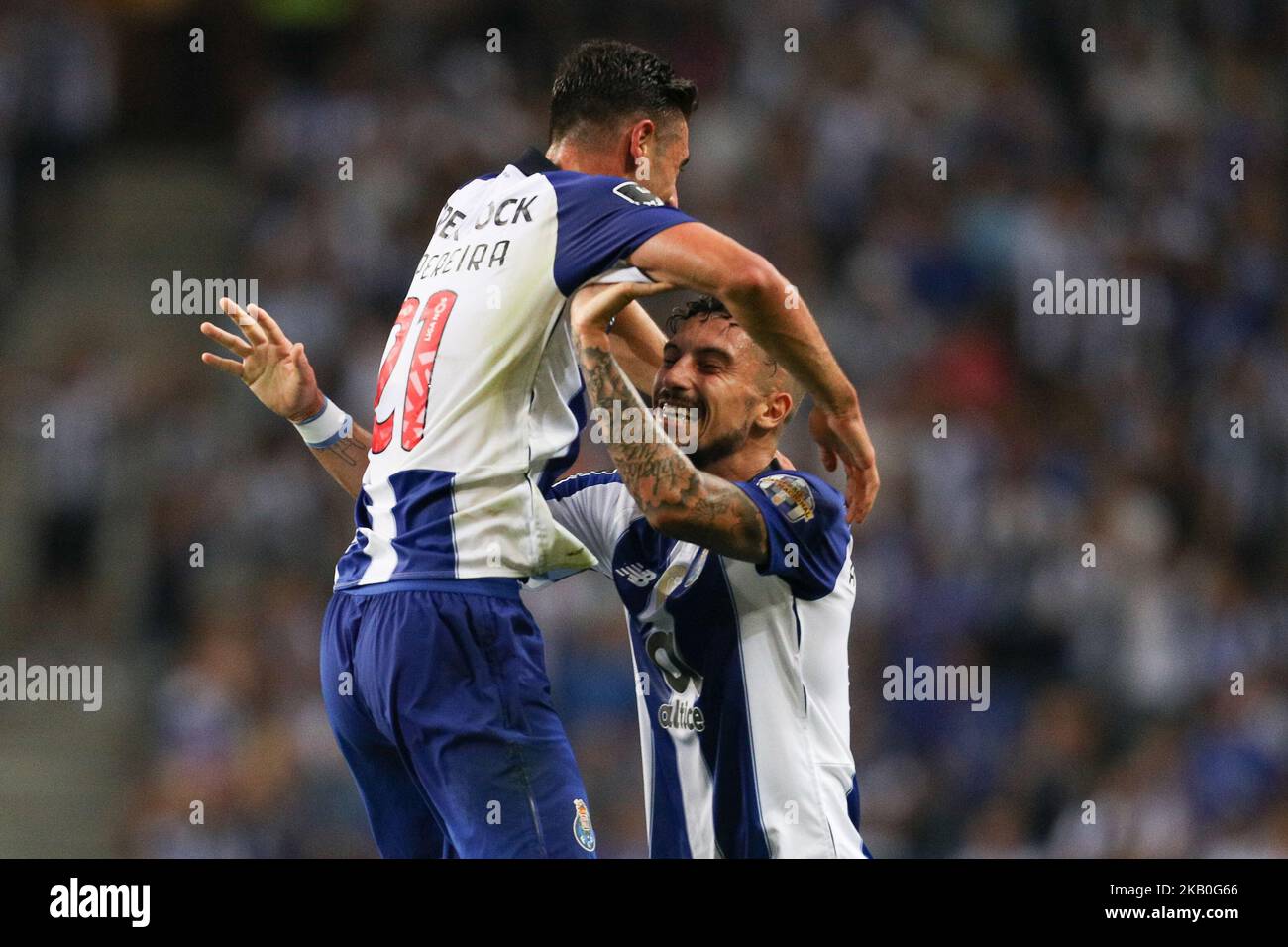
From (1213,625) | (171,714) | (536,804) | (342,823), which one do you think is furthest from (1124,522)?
(536,804)

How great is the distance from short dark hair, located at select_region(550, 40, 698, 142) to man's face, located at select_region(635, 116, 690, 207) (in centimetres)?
4

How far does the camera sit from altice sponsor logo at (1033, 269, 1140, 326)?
1024cm

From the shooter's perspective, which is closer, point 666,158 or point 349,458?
point 666,158

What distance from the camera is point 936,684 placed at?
8.88 m

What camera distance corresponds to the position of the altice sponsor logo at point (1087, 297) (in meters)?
10.2

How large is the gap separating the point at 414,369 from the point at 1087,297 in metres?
7.17

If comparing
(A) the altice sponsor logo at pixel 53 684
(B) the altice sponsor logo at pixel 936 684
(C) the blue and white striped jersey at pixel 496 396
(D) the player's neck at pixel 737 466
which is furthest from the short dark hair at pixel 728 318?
(A) the altice sponsor logo at pixel 53 684

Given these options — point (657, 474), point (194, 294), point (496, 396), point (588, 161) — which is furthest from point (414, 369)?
point (194, 294)

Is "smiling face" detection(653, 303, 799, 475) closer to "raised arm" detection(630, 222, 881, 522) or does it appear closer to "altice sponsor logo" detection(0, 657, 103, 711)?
"raised arm" detection(630, 222, 881, 522)

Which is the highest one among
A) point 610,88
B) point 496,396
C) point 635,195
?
point 610,88

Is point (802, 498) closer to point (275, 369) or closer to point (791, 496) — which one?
point (791, 496)

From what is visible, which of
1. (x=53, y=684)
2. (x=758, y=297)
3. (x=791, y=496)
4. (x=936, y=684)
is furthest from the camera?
(x=53, y=684)

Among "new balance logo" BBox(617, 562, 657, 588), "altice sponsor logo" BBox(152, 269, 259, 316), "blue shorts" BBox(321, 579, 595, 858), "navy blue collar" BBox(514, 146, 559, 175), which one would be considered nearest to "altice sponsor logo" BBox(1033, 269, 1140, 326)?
"altice sponsor logo" BBox(152, 269, 259, 316)
